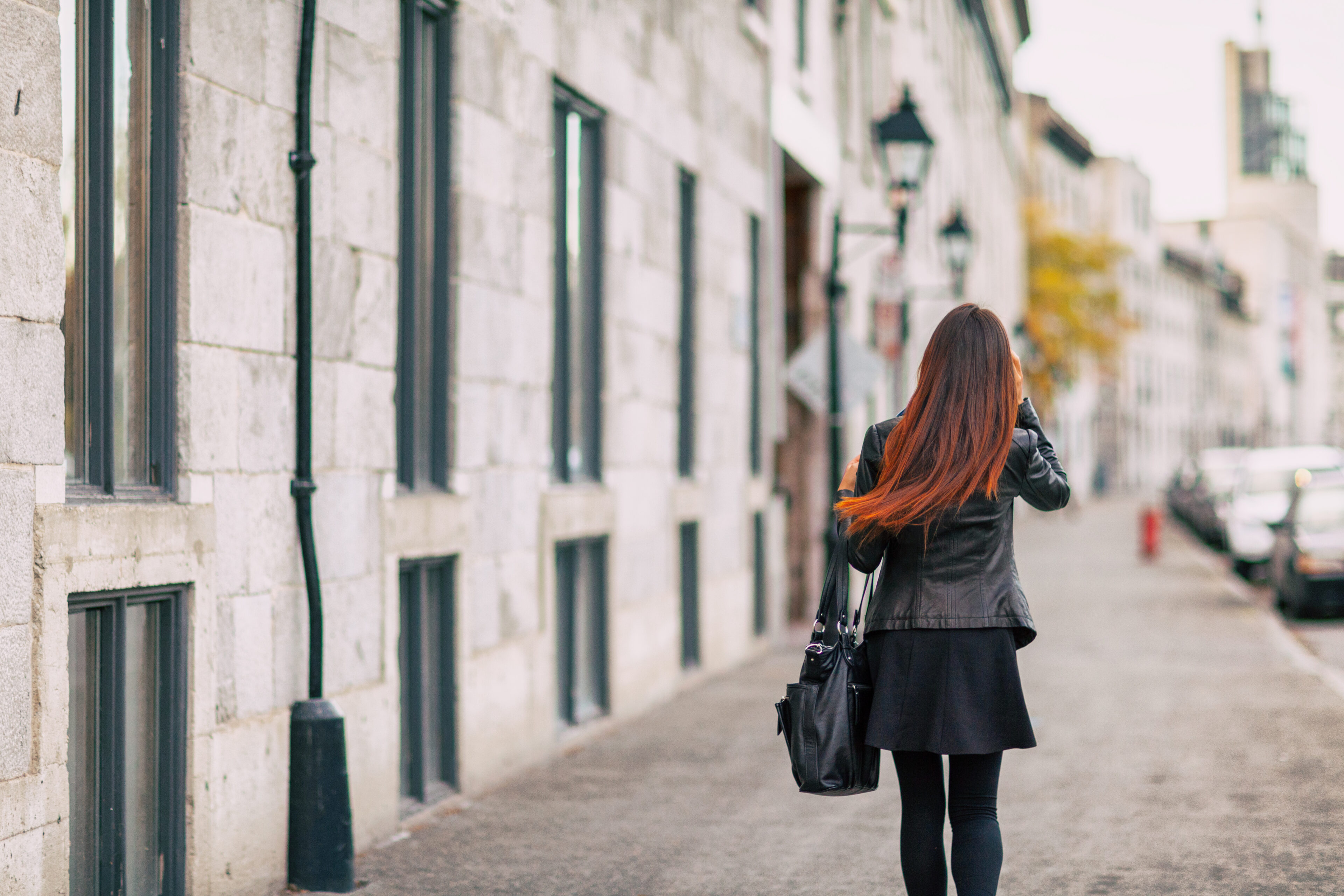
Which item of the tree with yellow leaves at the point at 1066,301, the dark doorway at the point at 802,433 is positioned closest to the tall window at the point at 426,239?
the dark doorway at the point at 802,433

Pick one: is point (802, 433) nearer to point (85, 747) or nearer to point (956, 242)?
point (956, 242)

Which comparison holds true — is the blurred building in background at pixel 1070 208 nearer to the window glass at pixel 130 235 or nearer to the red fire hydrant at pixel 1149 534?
the red fire hydrant at pixel 1149 534

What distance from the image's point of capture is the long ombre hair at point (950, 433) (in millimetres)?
4246

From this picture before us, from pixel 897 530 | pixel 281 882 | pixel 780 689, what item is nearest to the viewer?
pixel 897 530

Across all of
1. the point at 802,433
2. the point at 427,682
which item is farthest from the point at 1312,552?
the point at 427,682

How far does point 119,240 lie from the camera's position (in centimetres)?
522

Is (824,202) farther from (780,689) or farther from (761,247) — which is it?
(780,689)

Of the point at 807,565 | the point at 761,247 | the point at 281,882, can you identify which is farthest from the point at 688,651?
the point at 281,882

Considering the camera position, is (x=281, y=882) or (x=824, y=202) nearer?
(x=281, y=882)

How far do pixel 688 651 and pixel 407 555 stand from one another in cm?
536

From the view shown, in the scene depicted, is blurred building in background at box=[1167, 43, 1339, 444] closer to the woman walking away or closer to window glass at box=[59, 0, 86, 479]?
the woman walking away

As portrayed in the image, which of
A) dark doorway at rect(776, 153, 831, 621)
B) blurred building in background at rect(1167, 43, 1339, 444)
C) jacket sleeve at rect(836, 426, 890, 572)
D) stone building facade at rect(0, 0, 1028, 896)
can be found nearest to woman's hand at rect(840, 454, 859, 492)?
jacket sleeve at rect(836, 426, 890, 572)

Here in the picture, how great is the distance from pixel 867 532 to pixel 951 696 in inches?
18.4

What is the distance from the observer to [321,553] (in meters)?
6.32
